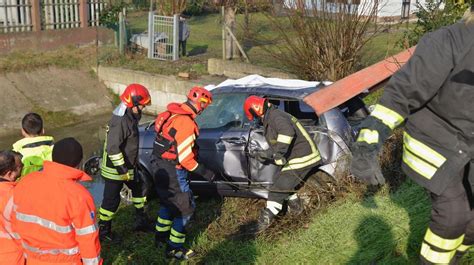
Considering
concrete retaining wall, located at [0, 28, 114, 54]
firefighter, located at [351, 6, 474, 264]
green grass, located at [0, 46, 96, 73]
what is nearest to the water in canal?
green grass, located at [0, 46, 96, 73]

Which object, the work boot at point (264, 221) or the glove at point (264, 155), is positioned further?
the glove at point (264, 155)

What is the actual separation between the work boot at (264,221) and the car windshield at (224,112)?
3.69 ft

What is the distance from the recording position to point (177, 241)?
223 inches

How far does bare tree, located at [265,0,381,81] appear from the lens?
999cm

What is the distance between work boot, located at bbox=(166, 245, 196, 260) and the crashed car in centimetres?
106

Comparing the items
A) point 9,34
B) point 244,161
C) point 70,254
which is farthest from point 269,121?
point 9,34

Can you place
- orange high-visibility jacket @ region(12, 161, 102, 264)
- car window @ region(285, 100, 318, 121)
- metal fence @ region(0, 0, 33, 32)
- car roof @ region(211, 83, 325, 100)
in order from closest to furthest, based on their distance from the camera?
1. orange high-visibility jacket @ region(12, 161, 102, 264)
2. car roof @ region(211, 83, 325, 100)
3. car window @ region(285, 100, 318, 121)
4. metal fence @ region(0, 0, 33, 32)

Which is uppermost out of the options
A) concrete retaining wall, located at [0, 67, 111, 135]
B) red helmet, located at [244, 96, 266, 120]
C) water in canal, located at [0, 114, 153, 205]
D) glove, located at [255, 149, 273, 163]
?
red helmet, located at [244, 96, 266, 120]

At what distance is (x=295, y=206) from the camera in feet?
A: 20.2

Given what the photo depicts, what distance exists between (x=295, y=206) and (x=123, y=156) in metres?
1.90

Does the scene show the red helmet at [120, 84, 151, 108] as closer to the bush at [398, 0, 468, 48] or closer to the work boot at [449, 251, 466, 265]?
the work boot at [449, 251, 466, 265]

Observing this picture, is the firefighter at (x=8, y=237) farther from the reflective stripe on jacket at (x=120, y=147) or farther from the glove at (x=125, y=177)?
the glove at (x=125, y=177)

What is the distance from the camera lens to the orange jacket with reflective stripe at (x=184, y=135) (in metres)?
5.52

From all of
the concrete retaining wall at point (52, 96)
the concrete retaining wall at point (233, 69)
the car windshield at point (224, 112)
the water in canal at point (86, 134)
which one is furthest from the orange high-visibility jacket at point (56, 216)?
the concrete retaining wall at point (233, 69)
